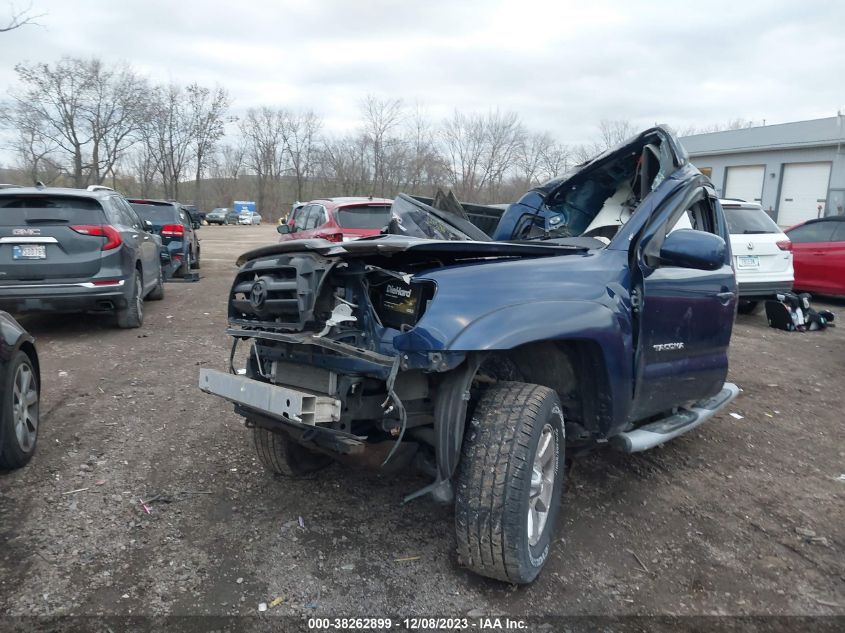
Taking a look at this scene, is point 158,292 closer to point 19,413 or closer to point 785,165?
point 19,413

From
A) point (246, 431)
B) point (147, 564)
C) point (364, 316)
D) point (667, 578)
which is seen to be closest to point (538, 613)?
point (667, 578)

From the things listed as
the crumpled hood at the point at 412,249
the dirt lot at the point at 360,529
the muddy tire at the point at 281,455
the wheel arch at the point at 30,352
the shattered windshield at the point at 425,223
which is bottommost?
the dirt lot at the point at 360,529

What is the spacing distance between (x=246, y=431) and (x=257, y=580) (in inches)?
72.2

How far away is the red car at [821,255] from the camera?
34.6 ft

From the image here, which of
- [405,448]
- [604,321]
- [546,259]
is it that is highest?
[546,259]

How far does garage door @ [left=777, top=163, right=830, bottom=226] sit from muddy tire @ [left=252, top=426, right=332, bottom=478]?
31.3 m

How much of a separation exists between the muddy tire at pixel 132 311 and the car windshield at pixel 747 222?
317 inches

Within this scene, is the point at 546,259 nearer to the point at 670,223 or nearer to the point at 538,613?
the point at 670,223

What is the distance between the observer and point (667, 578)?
2826 mm

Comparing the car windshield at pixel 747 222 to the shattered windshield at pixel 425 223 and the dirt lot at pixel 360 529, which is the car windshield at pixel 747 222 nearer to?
the dirt lot at pixel 360 529

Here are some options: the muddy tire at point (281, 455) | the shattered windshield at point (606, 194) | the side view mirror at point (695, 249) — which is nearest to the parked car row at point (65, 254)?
the muddy tire at point (281, 455)

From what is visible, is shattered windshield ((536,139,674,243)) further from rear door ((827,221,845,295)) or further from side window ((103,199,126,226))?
rear door ((827,221,845,295))

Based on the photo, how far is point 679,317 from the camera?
3.56m

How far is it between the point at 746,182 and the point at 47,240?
33.6 meters
